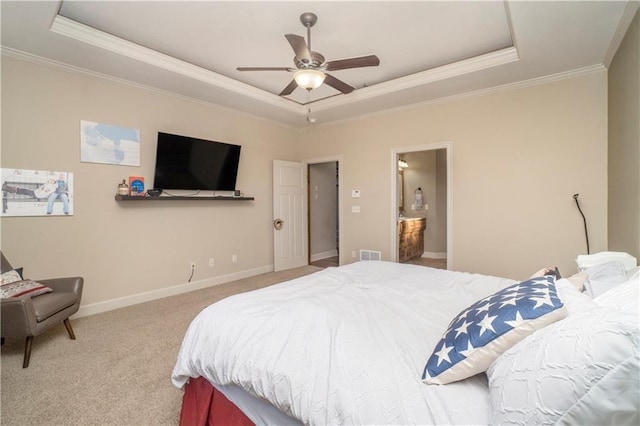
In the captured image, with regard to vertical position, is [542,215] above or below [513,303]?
above

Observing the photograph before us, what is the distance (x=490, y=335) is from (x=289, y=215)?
468cm

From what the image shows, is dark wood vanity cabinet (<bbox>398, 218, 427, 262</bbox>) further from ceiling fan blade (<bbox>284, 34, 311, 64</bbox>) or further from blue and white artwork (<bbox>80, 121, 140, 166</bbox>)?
blue and white artwork (<bbox>80, 121, 140, 166</bbox>)

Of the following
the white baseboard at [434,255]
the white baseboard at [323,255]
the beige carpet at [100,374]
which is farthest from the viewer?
the white baseboard at [434,255]

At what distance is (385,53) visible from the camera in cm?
321

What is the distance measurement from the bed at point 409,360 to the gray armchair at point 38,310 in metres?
1.57

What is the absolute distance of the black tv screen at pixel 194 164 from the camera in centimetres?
376

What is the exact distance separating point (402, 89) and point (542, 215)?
2.32 metres

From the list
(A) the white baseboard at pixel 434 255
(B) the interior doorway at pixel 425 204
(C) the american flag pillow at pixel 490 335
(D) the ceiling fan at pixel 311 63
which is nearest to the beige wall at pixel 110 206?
(D) the ceiling fan at pixel 311 63

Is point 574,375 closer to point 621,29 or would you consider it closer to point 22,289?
point 621,29

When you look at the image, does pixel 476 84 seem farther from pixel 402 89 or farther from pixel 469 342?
pixel 469 342

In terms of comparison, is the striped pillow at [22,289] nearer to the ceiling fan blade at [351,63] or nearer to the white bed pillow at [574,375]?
the ceiling fan blade at [351,63]

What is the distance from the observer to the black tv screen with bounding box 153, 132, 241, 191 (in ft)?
12.3

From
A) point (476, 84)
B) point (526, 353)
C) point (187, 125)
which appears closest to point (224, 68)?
point (187, 125)

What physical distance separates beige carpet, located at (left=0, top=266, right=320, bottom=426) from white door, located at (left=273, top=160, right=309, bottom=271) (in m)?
2.28
